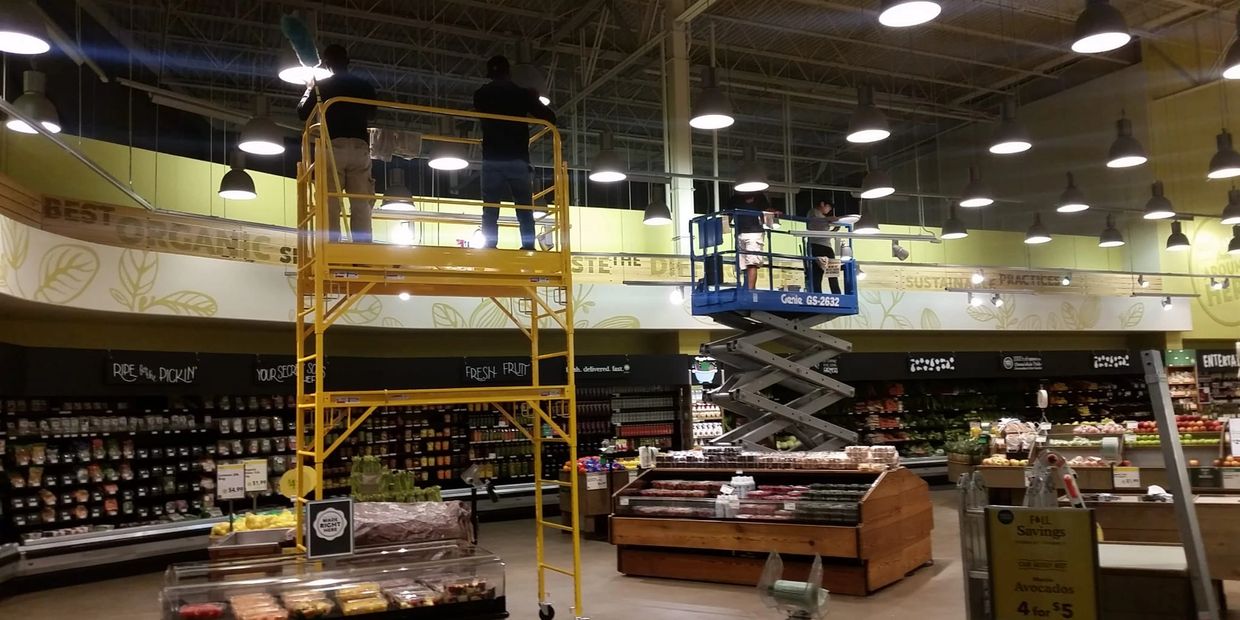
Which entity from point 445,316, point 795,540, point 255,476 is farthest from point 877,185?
point 255,476

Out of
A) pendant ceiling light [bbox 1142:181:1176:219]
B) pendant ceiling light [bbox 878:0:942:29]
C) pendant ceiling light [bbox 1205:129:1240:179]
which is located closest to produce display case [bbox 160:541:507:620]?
pendant ceiling light [bbox 878:0:942:29]

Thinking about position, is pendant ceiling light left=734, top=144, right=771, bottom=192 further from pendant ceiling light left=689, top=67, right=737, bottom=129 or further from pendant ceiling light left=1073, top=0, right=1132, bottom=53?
pendant ceiling light left=1073, top=0, right=1132, bottom=53

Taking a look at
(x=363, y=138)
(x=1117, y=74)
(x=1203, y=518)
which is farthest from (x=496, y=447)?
(x=1117, y=74)

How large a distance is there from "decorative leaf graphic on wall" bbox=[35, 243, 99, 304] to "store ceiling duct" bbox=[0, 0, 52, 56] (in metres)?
3.16

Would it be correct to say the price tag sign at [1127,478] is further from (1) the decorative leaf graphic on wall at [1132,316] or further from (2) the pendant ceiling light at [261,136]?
(1) the decorative leaf graphic on wall at [1132,316]

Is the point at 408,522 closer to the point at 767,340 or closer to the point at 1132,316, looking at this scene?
the point at 767,340

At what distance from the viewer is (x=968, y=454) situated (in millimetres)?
11773

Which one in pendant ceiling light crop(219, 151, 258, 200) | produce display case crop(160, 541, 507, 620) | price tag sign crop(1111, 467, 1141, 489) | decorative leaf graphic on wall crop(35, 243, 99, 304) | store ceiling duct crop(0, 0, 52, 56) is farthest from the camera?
pendant ceiling light crop(219, 151, 258, 200)

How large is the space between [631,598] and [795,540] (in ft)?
4.76

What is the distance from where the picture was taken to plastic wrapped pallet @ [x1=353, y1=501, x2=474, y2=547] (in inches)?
205

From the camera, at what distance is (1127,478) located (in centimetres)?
805

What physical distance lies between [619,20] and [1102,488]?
A: 9.24 m

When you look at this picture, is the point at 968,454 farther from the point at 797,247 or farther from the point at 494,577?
the point at 494,577

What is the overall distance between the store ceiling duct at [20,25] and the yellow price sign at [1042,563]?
6.08 m
